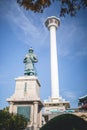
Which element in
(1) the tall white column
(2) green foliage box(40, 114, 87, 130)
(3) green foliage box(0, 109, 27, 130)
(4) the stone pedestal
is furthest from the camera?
(1) the tall white column

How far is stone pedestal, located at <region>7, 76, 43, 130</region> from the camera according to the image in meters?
35.1

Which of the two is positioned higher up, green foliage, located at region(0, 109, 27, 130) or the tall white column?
the tall white column

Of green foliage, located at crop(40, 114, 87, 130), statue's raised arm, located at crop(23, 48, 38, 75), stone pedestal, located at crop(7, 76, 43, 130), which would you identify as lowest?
green foliage, located at crop(40, 114, 87, 130)

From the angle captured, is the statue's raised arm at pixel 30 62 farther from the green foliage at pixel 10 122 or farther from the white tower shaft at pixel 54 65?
the green foliage at pixel 10 122

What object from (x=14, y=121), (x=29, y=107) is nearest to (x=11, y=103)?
(x=29, y=107)

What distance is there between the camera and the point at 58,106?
4609 cm

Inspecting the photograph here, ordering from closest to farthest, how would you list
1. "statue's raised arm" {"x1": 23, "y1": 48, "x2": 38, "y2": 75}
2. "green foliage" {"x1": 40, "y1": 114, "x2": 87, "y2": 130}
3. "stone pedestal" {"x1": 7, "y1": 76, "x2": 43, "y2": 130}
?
1. "green foliage" {"x1": 40, "y1": 114, "x2": 87, "y2": 130}
2. "stone pedestal" {"x1": 7, "y1": 76, "x2": 43, "y2": 130}
3. "statue's raised arm" {"x1": 23, "y1": 48, "x2": 38, "y2": 75}

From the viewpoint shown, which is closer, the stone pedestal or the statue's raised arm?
the stone pedestal

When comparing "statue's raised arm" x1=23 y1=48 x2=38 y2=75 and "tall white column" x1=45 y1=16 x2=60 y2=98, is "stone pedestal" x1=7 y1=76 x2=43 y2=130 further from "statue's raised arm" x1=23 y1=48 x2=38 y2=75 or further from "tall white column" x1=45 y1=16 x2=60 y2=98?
"tall white column" x1=45 y1=16 x2=60 y2=98

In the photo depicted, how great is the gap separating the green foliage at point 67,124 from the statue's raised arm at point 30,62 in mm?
31842

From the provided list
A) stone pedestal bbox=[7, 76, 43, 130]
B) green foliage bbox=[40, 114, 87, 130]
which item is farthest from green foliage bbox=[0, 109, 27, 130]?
green foliage bbox=[40, 114, 87, 130]

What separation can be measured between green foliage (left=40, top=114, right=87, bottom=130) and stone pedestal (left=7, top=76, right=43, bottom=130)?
81.3ft

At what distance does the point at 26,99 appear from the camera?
36.3 meters

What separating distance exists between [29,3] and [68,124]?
5.98m
